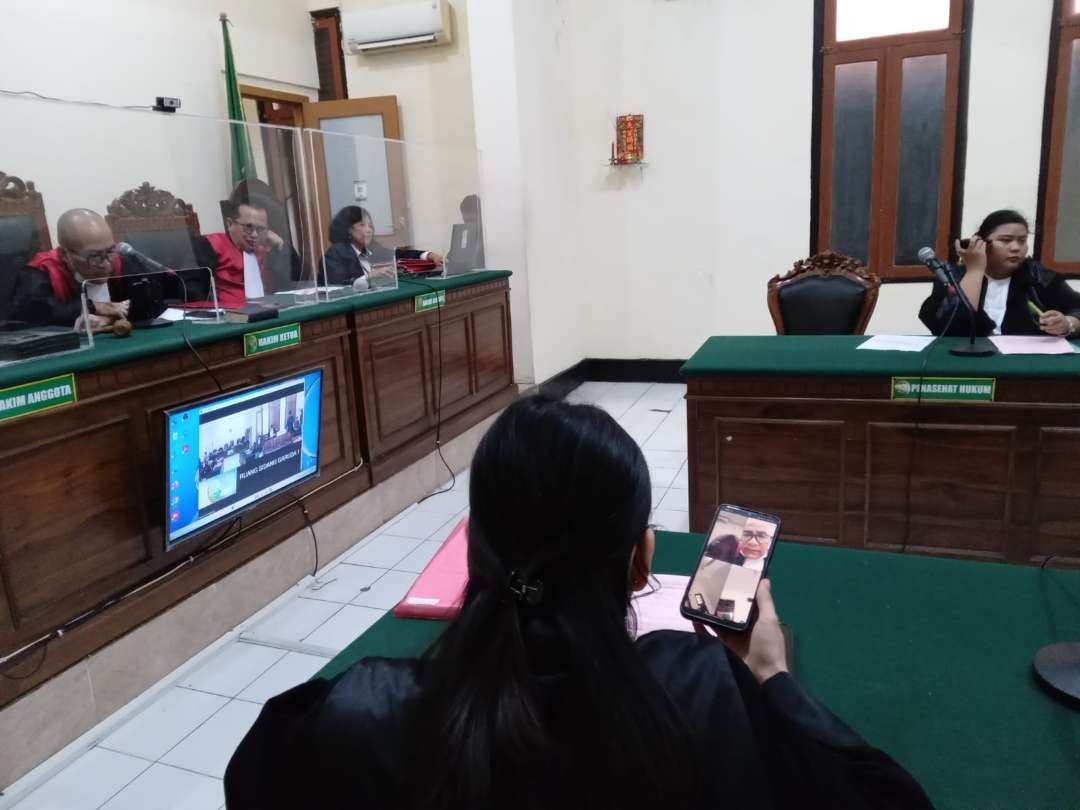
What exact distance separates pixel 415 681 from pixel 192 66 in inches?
187

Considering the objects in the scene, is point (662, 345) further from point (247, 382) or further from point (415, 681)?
point (415, 681)

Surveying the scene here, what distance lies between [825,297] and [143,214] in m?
3.09

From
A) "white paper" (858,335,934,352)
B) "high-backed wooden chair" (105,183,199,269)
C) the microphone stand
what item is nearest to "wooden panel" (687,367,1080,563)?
the microphone stand

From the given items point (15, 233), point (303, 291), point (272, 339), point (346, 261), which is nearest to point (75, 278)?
point (15, 233)

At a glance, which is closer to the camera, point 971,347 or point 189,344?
point 189,344

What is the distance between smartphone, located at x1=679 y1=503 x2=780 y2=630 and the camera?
3.23 feet

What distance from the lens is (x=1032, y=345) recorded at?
2498 millimetres

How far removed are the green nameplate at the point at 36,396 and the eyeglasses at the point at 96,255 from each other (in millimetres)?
613

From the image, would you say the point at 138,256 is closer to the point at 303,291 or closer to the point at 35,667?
the point at 303,291

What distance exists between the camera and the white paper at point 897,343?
2580 millimetres

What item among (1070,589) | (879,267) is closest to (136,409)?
(1070,589)

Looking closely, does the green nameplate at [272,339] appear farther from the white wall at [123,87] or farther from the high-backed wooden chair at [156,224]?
the white wall at [123,87]

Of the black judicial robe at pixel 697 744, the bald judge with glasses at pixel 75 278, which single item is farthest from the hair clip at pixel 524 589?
the bald judge with glasses at pixel 75 278

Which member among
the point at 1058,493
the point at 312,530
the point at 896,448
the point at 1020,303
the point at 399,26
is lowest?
the point at 312,530
